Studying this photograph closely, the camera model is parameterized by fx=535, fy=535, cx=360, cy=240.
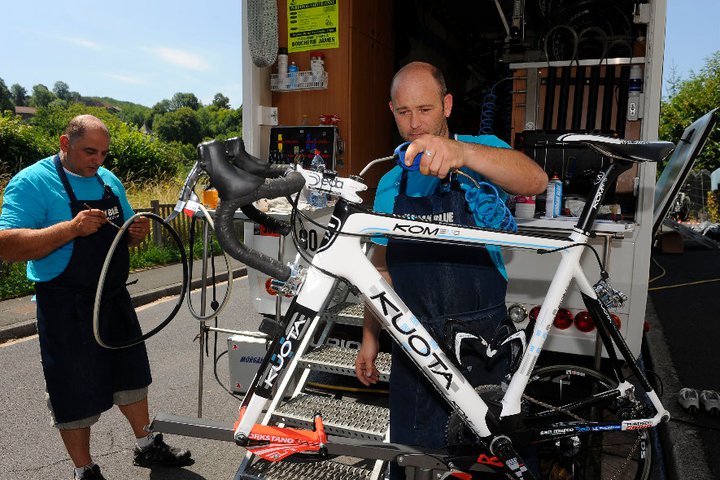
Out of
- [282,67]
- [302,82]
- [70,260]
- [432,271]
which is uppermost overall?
[282,67]

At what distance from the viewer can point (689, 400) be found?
414 cm

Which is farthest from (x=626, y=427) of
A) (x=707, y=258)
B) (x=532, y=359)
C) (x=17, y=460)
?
(x=707, y=258)

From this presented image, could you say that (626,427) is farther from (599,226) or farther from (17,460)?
(17,460)

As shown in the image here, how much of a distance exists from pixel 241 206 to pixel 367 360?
1037mm

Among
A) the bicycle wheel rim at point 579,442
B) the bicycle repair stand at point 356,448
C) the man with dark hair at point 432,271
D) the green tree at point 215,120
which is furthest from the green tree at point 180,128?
the bicycle repair stand at point 356,448

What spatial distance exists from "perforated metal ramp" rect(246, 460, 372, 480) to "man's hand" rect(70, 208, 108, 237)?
1456 mm

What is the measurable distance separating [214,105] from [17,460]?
80.8 m

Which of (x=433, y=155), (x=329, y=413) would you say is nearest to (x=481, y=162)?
(x=433, y=155)

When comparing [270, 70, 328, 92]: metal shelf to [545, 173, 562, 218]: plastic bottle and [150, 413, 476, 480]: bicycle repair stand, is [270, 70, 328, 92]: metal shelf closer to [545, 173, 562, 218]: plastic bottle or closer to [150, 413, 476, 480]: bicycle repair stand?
[545, 173, 562, 218]: plastic bottle

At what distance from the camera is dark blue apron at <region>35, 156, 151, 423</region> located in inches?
112

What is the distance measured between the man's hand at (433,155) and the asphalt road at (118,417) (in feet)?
8.12

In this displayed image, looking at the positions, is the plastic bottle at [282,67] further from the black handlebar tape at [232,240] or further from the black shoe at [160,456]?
the black handlebar tape at [232,240]

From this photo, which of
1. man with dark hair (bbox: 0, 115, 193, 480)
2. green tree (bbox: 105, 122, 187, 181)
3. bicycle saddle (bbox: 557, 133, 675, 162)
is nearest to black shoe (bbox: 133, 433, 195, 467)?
man with dark hair (bbox: 0, 115, 193, 480)

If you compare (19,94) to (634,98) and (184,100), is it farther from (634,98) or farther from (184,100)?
(634,98)
